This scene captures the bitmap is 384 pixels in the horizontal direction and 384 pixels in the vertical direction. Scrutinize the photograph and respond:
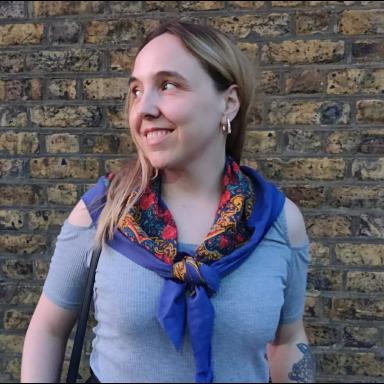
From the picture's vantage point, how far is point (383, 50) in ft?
8.18

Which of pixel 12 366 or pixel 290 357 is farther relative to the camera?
pixel 12 366

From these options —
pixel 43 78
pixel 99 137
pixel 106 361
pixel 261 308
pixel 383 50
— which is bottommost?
pixel 106 361

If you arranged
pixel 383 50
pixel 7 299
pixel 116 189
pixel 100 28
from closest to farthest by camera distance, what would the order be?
pixel 116 189 < pixel 383 50 < pixel 100 28 < pixel 7 299

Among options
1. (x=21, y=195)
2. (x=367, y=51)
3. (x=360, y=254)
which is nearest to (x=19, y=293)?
(x=21, y=195)

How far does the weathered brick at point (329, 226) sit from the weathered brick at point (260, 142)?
0.41m

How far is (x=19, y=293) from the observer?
2.83m

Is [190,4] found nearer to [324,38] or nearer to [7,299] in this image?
[324,38]

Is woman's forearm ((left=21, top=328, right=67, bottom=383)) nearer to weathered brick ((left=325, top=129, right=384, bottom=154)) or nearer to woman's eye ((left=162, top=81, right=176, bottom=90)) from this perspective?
woman's eye ((left=162, top=81, right=176, bottom=90))

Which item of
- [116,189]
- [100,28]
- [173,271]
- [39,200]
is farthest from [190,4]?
[173,271]

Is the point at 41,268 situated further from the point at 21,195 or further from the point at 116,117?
the point at 116,117

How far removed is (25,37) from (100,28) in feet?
1.34

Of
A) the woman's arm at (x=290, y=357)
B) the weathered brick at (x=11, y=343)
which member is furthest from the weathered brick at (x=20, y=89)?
the woman's arm at (x=290, y=357)

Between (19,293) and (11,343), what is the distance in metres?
0.30

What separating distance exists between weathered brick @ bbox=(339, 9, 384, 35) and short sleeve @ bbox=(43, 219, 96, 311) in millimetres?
1754
